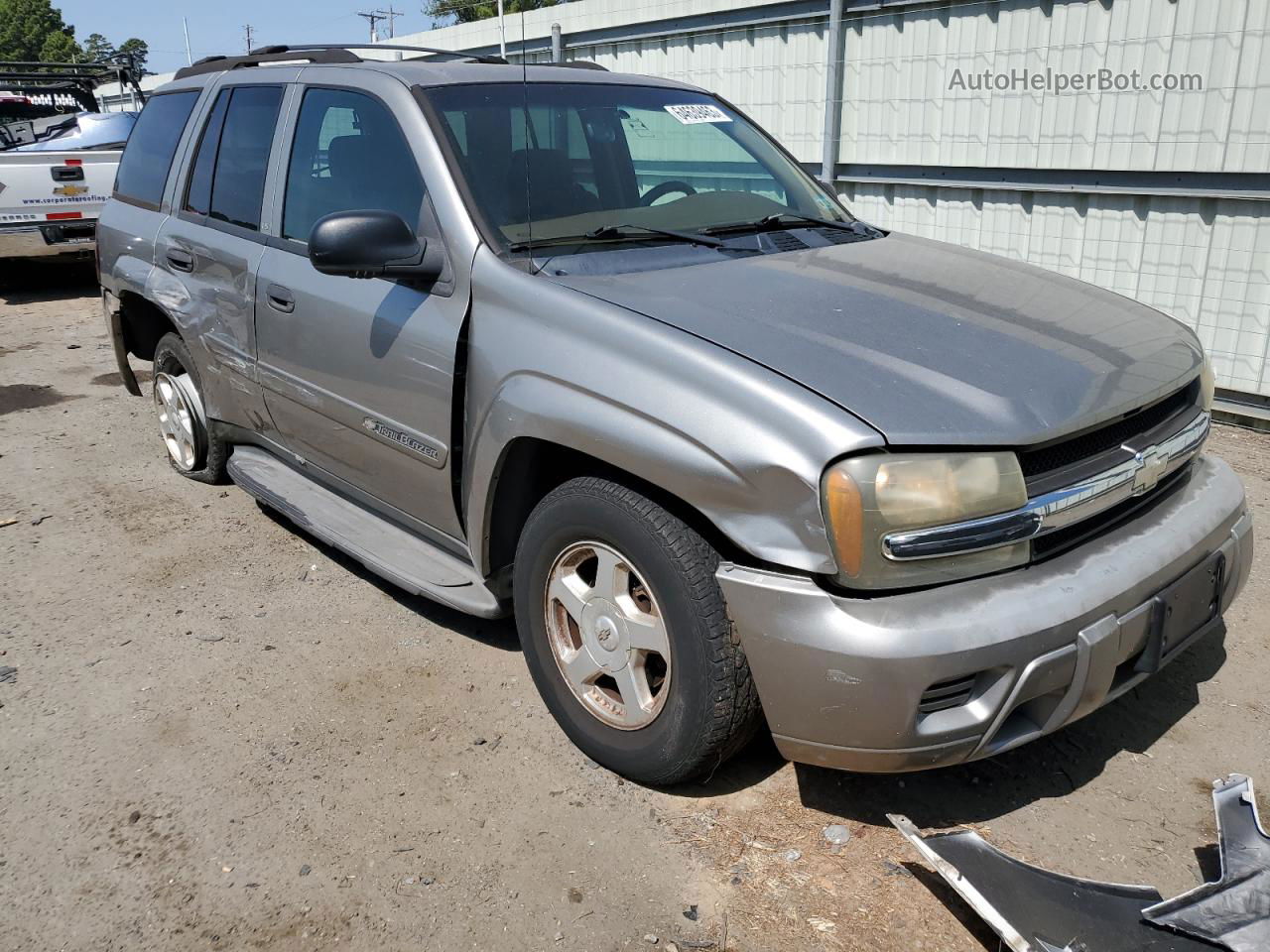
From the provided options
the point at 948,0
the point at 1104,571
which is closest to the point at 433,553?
the point at 1104,571

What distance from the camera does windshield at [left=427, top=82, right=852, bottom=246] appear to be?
3.04m

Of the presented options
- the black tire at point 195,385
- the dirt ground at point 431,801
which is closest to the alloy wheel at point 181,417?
the black tire at point 195,385

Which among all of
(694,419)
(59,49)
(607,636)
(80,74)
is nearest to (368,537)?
(607,636)

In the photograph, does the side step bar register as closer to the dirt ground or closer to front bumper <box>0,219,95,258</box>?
the dirt ground

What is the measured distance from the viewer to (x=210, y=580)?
13.4 feet

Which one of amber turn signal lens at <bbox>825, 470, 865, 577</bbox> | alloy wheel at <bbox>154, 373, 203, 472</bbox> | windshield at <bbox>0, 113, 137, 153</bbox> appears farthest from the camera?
windshield at <bbox>0, 113, 137, 153</bbox>

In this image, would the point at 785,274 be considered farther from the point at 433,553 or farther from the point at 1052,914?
the point at 1052,914

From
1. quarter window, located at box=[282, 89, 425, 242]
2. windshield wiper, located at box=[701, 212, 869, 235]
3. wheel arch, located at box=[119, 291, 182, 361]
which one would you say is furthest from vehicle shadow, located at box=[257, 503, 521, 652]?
wheel arch, located at box=[119, 291, 182, 361]

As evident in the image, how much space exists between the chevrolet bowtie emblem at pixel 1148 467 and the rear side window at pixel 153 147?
409cm

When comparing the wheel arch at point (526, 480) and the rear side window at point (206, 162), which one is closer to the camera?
the wheel arch at point (526, 480)

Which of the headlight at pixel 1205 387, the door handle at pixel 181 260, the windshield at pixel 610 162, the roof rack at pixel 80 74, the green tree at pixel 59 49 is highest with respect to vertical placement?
the green tree at pixel 59 49

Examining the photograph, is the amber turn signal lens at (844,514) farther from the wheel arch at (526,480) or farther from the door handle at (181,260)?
the door handle at (181,260)

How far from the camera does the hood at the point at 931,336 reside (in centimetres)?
218

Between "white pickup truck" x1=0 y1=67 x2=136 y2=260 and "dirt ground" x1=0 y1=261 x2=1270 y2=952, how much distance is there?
671 cm
